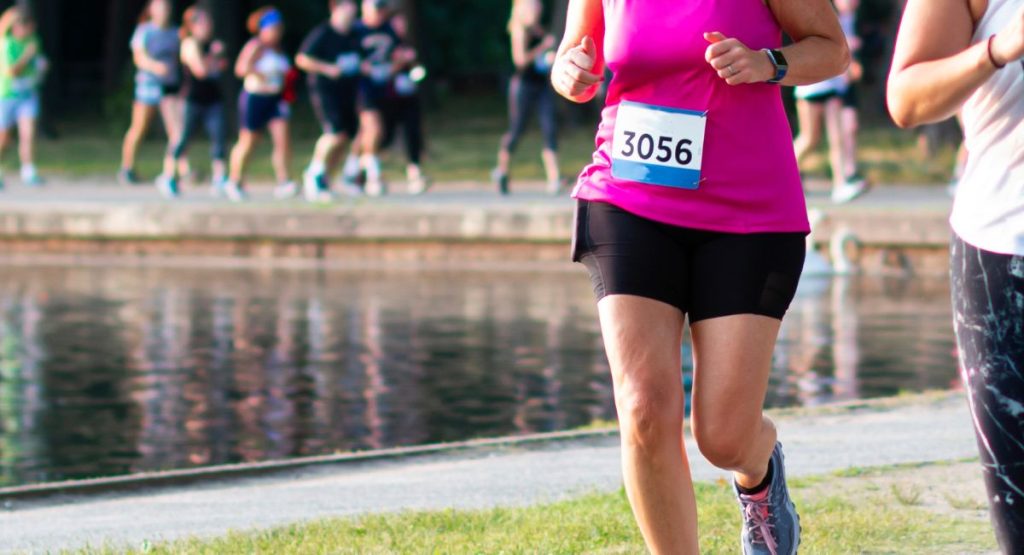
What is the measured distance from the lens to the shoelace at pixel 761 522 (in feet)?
14.9

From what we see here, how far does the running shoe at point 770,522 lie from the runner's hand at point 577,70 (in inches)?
38.6

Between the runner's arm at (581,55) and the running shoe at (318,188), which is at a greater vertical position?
the runner's arm at (581,55)

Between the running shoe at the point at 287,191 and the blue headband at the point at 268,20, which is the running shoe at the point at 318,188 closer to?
the running shoe at the point at 287,191

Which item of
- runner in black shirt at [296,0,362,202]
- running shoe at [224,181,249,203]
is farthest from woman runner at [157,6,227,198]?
runner in black shirt at [296,0,362,202]

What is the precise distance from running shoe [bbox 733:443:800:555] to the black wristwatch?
0.92m

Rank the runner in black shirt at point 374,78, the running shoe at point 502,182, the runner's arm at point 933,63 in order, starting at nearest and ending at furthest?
the runner's arm at point 933,63 < the runner in black shirt at point 374,78 < the running shoe at point 502,182

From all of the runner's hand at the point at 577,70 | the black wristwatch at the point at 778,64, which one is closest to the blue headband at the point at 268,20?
the runner's hand at the point at 577,70

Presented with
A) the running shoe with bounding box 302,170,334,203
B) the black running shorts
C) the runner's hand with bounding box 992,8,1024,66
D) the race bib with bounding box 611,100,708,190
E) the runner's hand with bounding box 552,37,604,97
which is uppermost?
the runner's hand with bounding box 992,8,1024,66

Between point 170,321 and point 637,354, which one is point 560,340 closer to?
point 170,321

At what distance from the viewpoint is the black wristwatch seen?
13.7ft

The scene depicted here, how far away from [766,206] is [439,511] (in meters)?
1.78

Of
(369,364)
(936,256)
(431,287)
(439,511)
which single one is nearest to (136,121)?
(431,287)

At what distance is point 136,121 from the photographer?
19.0m

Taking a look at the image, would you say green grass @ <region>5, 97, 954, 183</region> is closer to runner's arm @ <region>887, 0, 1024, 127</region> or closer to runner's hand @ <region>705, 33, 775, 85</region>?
runner's hand @ <region>705, 33, 775, 85</region>
